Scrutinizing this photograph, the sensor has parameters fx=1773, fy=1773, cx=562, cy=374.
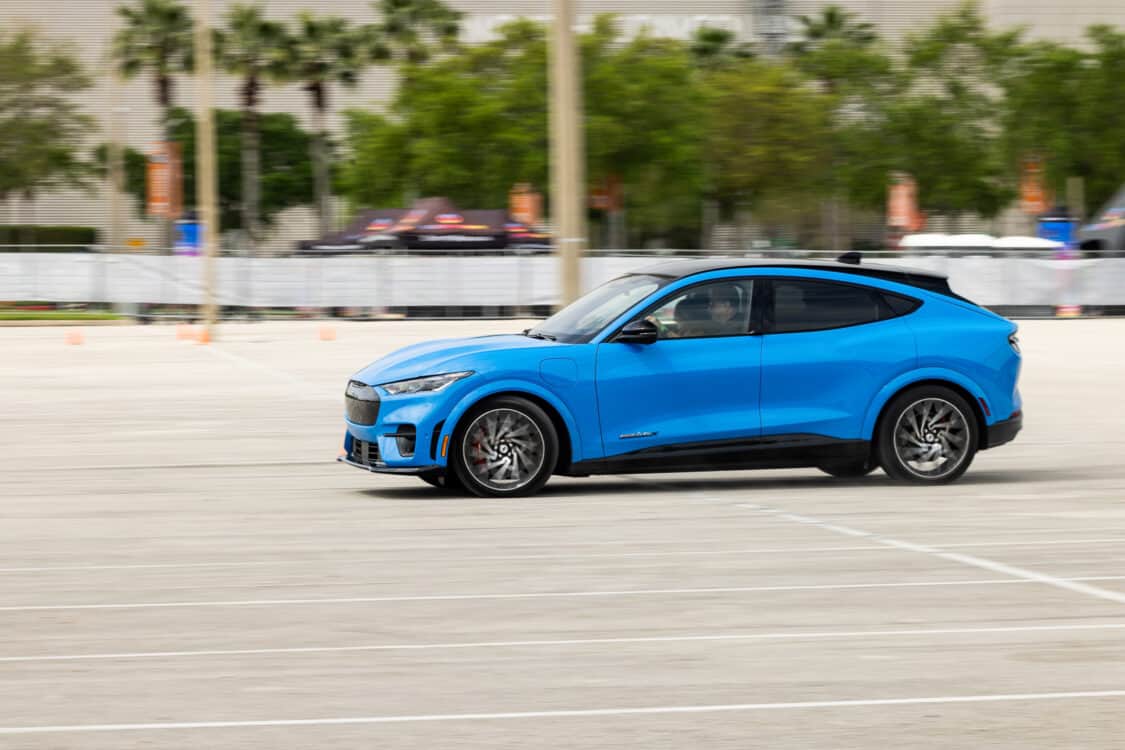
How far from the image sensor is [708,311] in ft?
37.7

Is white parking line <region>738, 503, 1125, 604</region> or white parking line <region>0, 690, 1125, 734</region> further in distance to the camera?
white parking line <region>738, 503, 1125, 604</region>

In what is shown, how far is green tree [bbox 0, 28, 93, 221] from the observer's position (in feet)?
221

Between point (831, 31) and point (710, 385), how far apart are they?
2630 inches

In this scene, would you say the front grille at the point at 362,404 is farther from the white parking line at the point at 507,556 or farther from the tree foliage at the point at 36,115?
the tree foliage at the point at 36,115

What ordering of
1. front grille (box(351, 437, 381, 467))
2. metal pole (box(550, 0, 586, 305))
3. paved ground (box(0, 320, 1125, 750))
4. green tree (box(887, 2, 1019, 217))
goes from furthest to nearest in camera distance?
green tree (box(887, 2, 1019, 217)) < metal pole (box(550, 0, 586, 305)) < front grille (box(351, 437, 381, 467)) < paved ground (box(0, 320, 1125, 750))

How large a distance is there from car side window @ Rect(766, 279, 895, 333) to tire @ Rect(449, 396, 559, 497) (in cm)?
171

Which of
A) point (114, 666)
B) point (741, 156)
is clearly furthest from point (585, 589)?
point (741, 156)

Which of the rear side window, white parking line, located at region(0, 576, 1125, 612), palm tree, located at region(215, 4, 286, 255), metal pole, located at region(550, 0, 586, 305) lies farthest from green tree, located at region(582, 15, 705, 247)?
white parking line, located at region(0, 576, 1125, 612)

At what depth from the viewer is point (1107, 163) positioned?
61.4m

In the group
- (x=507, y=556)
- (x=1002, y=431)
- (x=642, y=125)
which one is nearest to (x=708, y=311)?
(x=1002, y=431)

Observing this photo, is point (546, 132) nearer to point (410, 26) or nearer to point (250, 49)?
point (410, 26)

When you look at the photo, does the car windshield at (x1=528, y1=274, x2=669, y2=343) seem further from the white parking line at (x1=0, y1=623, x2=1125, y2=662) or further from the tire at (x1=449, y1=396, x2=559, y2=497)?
the white parking line at (x1=0, y1=623, x2=1125, y2=662)

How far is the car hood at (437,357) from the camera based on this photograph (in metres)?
11.0

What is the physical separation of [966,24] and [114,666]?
62914mm
